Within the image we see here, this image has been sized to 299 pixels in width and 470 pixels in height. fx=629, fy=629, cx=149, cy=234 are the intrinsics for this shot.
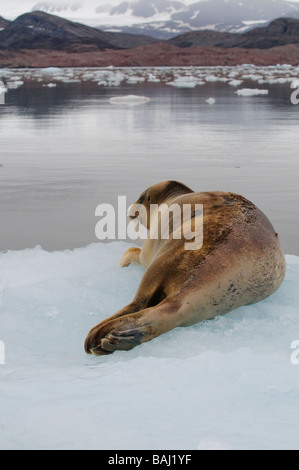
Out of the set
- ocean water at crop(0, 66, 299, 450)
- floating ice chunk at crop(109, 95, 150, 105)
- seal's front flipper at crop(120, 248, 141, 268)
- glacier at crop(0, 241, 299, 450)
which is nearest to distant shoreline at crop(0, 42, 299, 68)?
floating ice chunk at crop(109, 95, 150, 105)

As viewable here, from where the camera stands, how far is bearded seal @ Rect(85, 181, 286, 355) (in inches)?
105

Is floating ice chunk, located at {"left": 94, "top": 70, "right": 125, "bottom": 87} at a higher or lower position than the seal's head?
higher

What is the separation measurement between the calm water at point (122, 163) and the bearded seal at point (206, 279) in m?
1.55

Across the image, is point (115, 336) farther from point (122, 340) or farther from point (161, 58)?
point (161, 58)

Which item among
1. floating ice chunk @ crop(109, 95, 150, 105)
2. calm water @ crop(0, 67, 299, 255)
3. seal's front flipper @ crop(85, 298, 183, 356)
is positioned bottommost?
seal's front flipper @ crop(85, 298, 183, 356)

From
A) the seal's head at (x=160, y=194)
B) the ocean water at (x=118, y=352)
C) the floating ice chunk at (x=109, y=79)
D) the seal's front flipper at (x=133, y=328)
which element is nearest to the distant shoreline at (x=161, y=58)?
the floating ice chunk at (x=109, y=79)

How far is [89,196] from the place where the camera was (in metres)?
6.12

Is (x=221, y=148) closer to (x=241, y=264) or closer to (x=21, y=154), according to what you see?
(x=21, y=154)

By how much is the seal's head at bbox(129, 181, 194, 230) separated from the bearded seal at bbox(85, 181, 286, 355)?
2.26 feet

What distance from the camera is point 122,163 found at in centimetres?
791

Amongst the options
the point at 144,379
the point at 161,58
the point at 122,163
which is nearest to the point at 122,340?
the point at 144,379

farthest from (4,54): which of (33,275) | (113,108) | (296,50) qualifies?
(33,275)

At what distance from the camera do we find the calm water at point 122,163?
211 inches

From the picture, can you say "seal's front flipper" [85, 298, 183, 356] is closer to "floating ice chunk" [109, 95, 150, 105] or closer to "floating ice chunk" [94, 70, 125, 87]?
"floating ice chunk" [109, 95, 150, 105]
